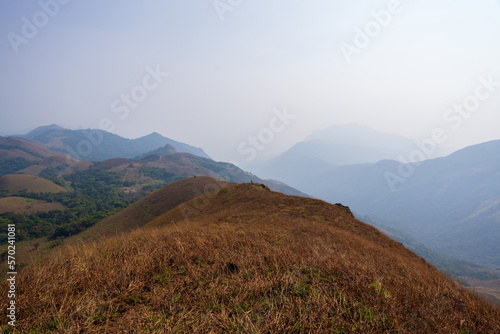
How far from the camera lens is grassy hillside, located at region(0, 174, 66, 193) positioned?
13551 cm

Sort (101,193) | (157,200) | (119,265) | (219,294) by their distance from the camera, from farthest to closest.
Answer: (101,193)
(157,200)
(119,265)
(219,294)

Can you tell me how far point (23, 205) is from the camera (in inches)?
4063

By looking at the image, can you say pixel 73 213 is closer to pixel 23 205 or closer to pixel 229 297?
pixel 23 205

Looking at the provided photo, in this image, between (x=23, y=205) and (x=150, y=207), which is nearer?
(x=150, y=207)

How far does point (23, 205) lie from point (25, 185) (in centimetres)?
5416

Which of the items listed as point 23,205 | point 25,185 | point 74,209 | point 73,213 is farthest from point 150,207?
Result: point 25,185

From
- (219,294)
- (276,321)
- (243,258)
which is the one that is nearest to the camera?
(276,321)

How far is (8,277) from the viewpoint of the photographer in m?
4.71

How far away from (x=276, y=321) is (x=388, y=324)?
1891 millimetres

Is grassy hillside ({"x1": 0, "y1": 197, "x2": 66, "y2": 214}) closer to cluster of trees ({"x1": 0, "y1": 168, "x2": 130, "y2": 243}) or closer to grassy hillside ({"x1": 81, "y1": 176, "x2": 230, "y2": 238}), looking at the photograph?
cluster of trees ({"x1": 0, "y1": 168, "x2": 130, "y2": 243})

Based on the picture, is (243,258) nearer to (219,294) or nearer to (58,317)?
(219,294)

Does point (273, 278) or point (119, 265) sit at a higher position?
point (119, 265)

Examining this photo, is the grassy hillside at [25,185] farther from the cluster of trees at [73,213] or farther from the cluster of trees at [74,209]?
the cluster of trees at [73,213]

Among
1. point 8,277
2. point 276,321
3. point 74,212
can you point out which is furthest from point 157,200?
point 74,212
